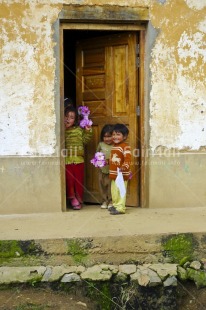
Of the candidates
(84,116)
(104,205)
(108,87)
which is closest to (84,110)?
(84,116)

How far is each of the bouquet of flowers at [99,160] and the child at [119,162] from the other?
245 mm

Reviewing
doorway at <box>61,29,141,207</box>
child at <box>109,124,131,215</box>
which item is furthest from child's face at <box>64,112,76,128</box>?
child at <box>109,124,131,215</box>

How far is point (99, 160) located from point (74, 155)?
0.41m

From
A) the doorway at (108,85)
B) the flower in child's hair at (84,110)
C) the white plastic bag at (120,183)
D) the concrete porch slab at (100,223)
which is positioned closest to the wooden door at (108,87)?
the doorway at (108,85)

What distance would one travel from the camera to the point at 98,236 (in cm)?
565

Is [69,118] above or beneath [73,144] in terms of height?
above

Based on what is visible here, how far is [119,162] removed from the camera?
6.86 m

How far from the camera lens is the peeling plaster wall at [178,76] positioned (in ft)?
23.0

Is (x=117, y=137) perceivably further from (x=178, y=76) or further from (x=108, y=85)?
(x=178, y=76)

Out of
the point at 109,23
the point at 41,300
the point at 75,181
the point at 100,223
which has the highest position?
Result: the point at 109,23

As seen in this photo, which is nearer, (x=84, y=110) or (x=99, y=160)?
(x=99, y=160)

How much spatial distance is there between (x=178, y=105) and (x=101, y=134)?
43.4 inches

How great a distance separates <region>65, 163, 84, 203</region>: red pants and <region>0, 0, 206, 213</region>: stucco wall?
1.66 ft

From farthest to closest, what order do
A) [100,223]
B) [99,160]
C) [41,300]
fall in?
[99,160], [100,223], [41,300]
